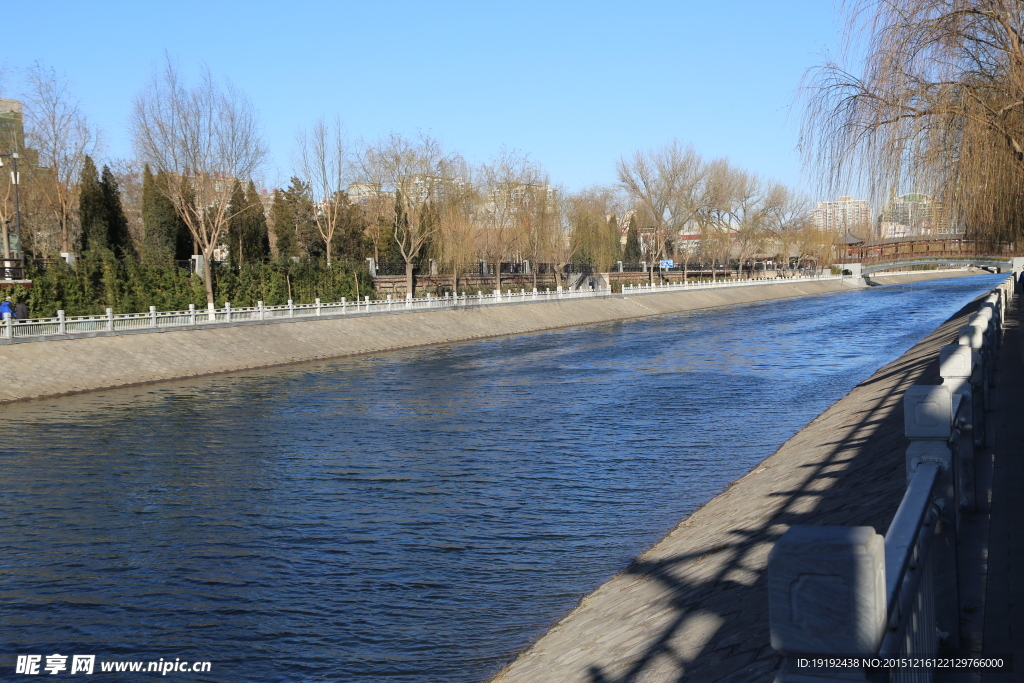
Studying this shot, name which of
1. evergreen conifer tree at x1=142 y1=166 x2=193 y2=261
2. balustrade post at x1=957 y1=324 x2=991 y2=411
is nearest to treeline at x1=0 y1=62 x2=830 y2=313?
evergreen conifer tree at x1=142 y1=166 x2=193 y2=261

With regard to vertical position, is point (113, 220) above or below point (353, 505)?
above

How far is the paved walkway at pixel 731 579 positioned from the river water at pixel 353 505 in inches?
26.3

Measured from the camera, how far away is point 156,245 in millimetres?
55219

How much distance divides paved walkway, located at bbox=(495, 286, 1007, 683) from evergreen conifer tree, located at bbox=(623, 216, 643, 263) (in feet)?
289

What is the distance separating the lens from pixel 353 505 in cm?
1352

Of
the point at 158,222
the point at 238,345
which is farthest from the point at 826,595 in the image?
the point at 158,222

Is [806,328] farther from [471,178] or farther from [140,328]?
[140,328]

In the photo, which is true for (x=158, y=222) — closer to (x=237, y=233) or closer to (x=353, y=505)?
(x=237, y=233)

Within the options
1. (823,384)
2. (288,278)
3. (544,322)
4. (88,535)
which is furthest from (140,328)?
(544,322)

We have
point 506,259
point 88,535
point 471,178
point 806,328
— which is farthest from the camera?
point 506,259

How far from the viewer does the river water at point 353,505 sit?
343 inches

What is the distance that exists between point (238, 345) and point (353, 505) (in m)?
23.2

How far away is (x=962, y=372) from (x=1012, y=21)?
681cm

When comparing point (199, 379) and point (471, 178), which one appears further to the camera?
point (471, 178)
